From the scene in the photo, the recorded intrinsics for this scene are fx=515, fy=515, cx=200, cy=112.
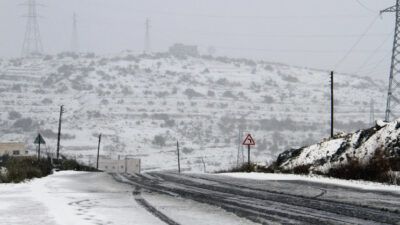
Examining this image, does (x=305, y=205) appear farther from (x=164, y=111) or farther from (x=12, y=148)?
(x=164, y=111)

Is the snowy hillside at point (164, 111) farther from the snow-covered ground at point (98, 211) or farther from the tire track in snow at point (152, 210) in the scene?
the snow-covered ground at point (98, 211)

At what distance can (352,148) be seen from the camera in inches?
784

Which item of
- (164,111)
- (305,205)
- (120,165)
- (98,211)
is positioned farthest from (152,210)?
(164,111)

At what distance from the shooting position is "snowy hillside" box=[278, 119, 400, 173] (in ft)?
58.6

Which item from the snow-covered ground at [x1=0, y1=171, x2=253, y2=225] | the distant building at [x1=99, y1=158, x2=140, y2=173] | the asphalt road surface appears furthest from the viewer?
the distant building at [x1=99, y1=158, x2=140, y2=173]

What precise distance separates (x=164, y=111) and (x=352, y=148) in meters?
125

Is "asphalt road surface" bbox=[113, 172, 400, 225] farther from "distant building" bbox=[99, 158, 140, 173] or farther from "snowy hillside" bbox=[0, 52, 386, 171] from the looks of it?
"snowy hillside" bbox=[0, 52, 386, 171]

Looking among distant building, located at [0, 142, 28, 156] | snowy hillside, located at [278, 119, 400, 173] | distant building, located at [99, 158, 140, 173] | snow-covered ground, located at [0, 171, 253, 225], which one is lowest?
distant building, located at [99, 158, 140, 173]

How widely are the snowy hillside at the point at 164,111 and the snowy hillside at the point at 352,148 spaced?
2475 inches

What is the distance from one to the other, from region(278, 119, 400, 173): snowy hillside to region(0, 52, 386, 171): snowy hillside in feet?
206

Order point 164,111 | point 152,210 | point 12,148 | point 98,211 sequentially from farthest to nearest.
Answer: point 164,111 < point 12,148 < point 152,210 < point 98,211

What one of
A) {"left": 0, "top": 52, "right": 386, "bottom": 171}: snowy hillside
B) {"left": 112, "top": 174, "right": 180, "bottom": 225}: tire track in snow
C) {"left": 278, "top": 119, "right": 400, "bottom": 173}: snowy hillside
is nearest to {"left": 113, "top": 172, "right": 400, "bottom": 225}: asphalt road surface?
{"left": 112, "top": 174, "right": 180, "bottom": 225}: tire track in snow

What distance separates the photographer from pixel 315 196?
1077 cm

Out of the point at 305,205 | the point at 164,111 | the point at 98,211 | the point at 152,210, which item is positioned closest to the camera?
the point at 98,211
